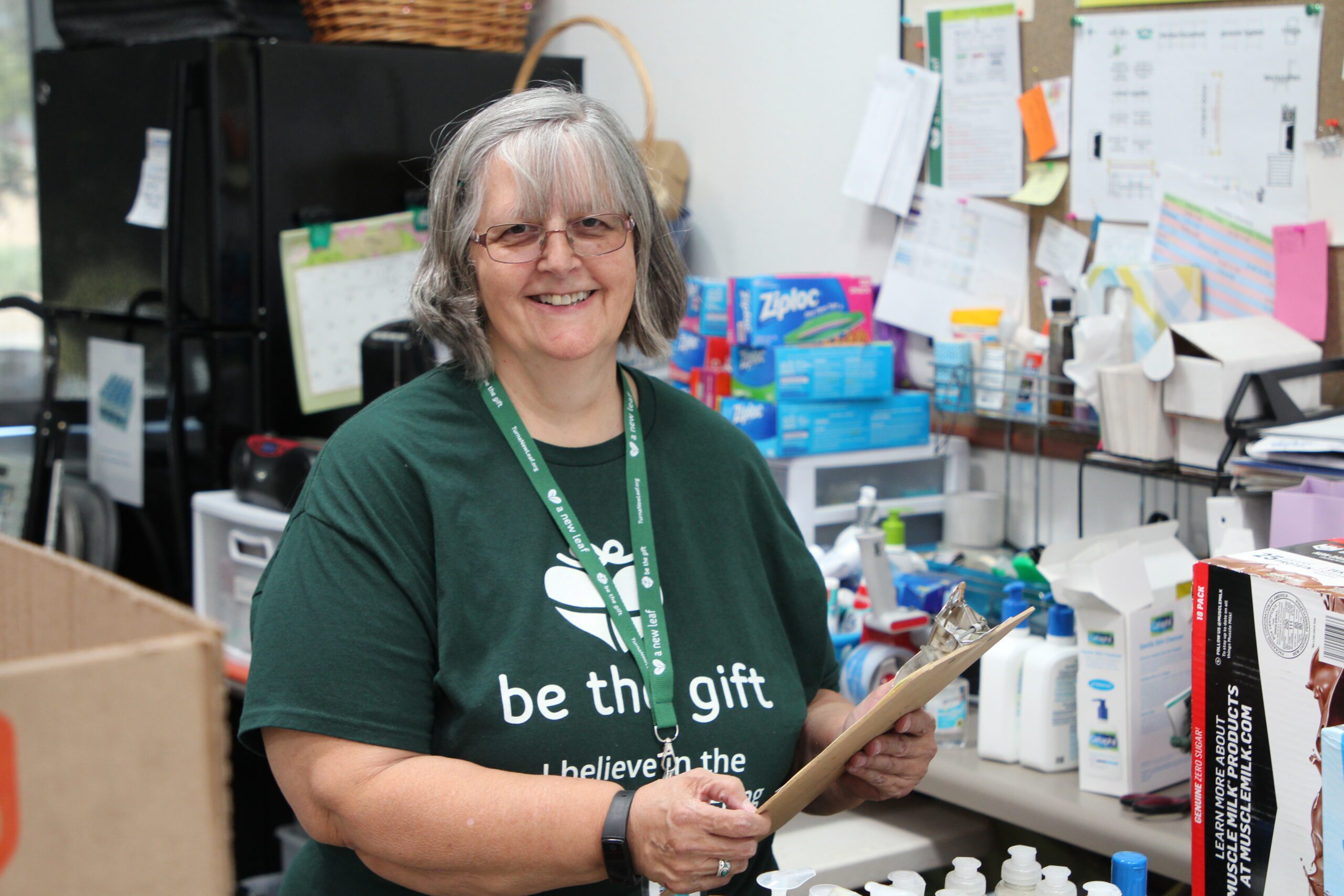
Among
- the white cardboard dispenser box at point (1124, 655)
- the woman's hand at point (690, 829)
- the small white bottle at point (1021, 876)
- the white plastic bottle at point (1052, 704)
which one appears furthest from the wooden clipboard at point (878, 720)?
the white plastic bottle at point (1052, 704)

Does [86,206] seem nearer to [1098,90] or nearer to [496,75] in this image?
[496,75]

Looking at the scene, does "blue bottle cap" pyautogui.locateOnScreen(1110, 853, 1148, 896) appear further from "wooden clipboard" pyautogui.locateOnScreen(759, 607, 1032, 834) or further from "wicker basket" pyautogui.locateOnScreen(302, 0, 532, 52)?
"wicker basket" pyautogui.locateOnScreen(302, 0, 532, 52)

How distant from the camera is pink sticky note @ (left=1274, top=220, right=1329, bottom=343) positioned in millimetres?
1819

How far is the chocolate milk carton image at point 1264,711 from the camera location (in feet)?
3.74

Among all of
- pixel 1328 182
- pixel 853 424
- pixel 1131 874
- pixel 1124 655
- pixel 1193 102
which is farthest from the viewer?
pixel 853 424

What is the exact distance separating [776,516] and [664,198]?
551 millimetres

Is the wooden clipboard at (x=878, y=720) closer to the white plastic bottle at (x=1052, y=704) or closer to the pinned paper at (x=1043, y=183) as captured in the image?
the white plastic bottle at (x=1052, y=704)

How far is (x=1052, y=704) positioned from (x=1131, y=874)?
1.84 feet

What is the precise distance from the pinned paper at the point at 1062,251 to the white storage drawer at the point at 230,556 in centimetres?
150

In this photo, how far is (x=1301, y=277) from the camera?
1.84 m

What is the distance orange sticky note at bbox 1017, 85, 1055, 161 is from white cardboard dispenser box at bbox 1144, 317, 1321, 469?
52 cm

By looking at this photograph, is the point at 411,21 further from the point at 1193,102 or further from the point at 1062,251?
the point at 1193,102

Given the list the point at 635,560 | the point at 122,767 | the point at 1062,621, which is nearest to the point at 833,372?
the point at 1062,621

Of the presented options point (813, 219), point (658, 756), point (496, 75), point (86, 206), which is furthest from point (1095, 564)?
point (86, 206)
